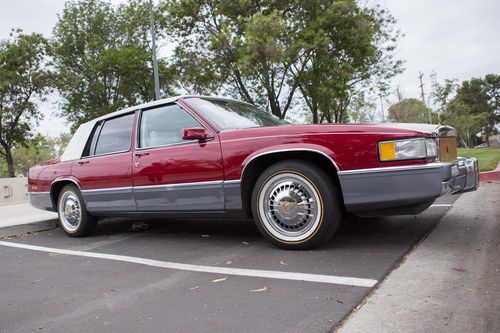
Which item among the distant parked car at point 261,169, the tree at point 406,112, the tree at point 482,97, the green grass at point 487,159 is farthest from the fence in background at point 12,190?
the tree at point 482,97

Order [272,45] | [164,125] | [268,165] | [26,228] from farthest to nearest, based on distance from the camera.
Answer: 1. [272,45]
2. [26,228]
3. [164,125]
4. [268,165]

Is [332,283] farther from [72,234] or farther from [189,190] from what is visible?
[72,234]

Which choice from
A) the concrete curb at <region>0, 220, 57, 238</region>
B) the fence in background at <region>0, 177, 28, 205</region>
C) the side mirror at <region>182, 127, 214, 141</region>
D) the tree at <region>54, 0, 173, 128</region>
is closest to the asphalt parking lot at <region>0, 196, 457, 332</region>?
the side mirror at <region>182, 127, 214, 141</region>

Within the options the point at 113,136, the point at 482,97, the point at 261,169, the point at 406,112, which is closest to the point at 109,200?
the point at 113,136

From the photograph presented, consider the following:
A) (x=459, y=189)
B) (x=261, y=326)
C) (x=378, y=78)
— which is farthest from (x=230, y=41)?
(x=261, y=326)

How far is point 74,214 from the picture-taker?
5.65 m

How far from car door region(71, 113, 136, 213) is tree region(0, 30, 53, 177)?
2210 centimetres

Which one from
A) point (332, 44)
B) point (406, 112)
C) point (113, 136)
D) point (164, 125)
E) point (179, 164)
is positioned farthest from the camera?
point (406, 112)

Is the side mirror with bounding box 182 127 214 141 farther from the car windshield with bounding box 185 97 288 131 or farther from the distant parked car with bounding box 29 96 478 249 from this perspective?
the car windshield with bounding box 185 97 288 131

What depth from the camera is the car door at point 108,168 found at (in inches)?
193

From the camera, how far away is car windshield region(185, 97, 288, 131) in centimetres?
432

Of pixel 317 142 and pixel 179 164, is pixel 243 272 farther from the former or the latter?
pixel 179 164

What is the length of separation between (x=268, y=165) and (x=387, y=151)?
44.3 inches

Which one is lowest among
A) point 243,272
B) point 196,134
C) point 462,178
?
point 243,272
